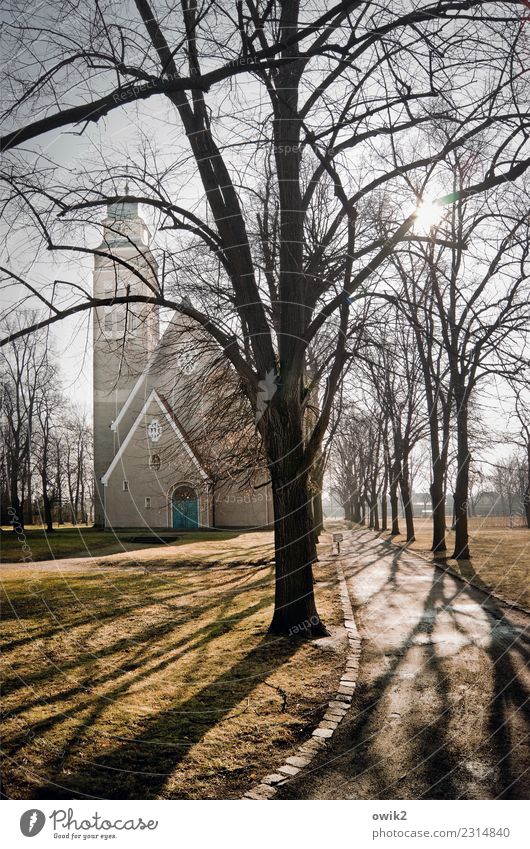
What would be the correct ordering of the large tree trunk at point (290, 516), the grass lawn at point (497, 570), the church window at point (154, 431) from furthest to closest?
1. the church window at point (154, 431)
2. the grass lawn at point (497, 570)
3. the large tree trunk at point (290, 516)

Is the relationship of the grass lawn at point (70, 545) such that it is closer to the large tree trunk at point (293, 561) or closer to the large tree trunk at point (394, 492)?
the large tree trunk at point (293, 561)

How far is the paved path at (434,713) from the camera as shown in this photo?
12.0ft

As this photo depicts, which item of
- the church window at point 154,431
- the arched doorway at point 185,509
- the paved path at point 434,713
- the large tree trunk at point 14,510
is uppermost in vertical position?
the church window at point 154,431

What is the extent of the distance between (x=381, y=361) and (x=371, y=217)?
2456 mm

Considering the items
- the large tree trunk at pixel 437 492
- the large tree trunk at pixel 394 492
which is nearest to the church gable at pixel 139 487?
the large tree trunk at pixel 394 492

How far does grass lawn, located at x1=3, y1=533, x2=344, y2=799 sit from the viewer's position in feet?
12.5

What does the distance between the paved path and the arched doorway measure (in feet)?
65.1

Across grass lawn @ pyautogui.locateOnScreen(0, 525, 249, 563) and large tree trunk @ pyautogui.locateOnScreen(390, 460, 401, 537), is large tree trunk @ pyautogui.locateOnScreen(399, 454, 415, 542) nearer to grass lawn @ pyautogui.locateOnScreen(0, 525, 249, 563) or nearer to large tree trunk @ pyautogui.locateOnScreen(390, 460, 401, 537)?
large tree trunk @ pyautogui.locateOnScreen(390, 460, 401, 537)

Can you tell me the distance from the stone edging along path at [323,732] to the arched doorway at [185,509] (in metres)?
21.4

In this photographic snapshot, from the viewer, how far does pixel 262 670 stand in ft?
20.5

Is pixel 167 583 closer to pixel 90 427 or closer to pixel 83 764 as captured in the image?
pixel 83 764
